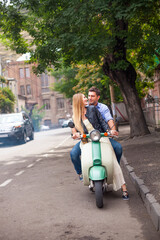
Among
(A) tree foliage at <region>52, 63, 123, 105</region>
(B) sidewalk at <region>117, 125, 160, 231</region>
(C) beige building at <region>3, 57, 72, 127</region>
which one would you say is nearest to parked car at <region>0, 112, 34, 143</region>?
(A) tree foliage at <region>52, 63, 123, 105</region>

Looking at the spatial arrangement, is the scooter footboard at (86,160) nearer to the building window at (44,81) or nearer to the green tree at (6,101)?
the green tree at (6,101)

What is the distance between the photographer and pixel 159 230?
161 inches

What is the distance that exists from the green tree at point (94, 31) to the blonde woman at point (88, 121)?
5639 millimetres

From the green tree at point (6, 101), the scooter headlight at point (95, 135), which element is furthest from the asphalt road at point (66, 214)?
the green tree at point (6, 101)

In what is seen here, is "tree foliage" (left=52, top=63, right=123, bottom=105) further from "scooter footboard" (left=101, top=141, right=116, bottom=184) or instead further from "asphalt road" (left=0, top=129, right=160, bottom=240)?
"scooter footboard" (left=101, top=141, right=116, bottom=184)

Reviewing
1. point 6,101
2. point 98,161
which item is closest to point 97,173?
point 98,161

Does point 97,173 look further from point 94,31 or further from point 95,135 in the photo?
point 94,31

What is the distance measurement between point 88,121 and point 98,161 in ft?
2.26

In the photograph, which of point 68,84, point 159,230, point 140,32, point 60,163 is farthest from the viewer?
point 68,84

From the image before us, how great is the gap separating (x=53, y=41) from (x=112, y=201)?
8.82m

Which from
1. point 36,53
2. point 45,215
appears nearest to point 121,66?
point 36,53

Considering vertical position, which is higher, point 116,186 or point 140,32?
point 140,32

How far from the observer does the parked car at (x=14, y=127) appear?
67.5 ft

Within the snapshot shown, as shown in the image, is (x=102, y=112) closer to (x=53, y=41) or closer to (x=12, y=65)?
(x=53, y=41)
